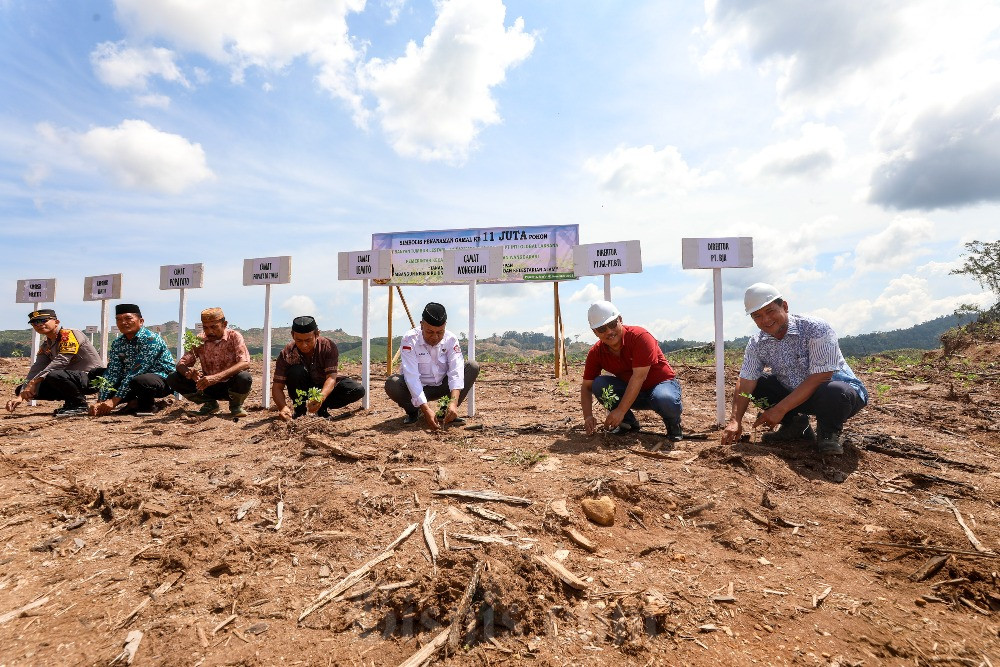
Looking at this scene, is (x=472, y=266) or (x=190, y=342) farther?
(x=190, y=342)

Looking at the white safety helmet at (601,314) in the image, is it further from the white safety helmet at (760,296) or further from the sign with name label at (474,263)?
the sign with name label at (474,263)

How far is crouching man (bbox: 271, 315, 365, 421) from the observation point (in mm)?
5832

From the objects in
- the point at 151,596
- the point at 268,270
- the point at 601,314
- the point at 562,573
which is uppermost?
the point at 268,270

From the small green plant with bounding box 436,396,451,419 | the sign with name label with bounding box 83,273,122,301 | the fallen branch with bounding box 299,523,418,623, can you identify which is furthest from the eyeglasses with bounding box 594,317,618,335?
the sign with name label with bounding box 83,273,122,301

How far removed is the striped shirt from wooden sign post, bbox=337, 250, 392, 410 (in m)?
4.43

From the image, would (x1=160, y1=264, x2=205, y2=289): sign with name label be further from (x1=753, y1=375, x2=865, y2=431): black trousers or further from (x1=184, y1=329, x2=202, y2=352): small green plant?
(x1=753, y1=375, x2=865, y2=431): black trousers

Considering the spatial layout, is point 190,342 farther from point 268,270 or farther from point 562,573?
point 562,573

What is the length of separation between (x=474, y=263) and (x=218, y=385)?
11.9ft

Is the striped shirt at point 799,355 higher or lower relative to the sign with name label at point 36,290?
lower

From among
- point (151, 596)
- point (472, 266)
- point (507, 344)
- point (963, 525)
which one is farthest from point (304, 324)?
point (507, 344)

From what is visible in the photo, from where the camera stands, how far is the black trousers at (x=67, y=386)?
6891 mm

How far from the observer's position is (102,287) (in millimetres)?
8680

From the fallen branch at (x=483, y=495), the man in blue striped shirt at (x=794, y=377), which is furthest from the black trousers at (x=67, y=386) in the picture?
the man in blue striped shirt at (x=794, y=377)

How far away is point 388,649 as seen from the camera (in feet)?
6.54
